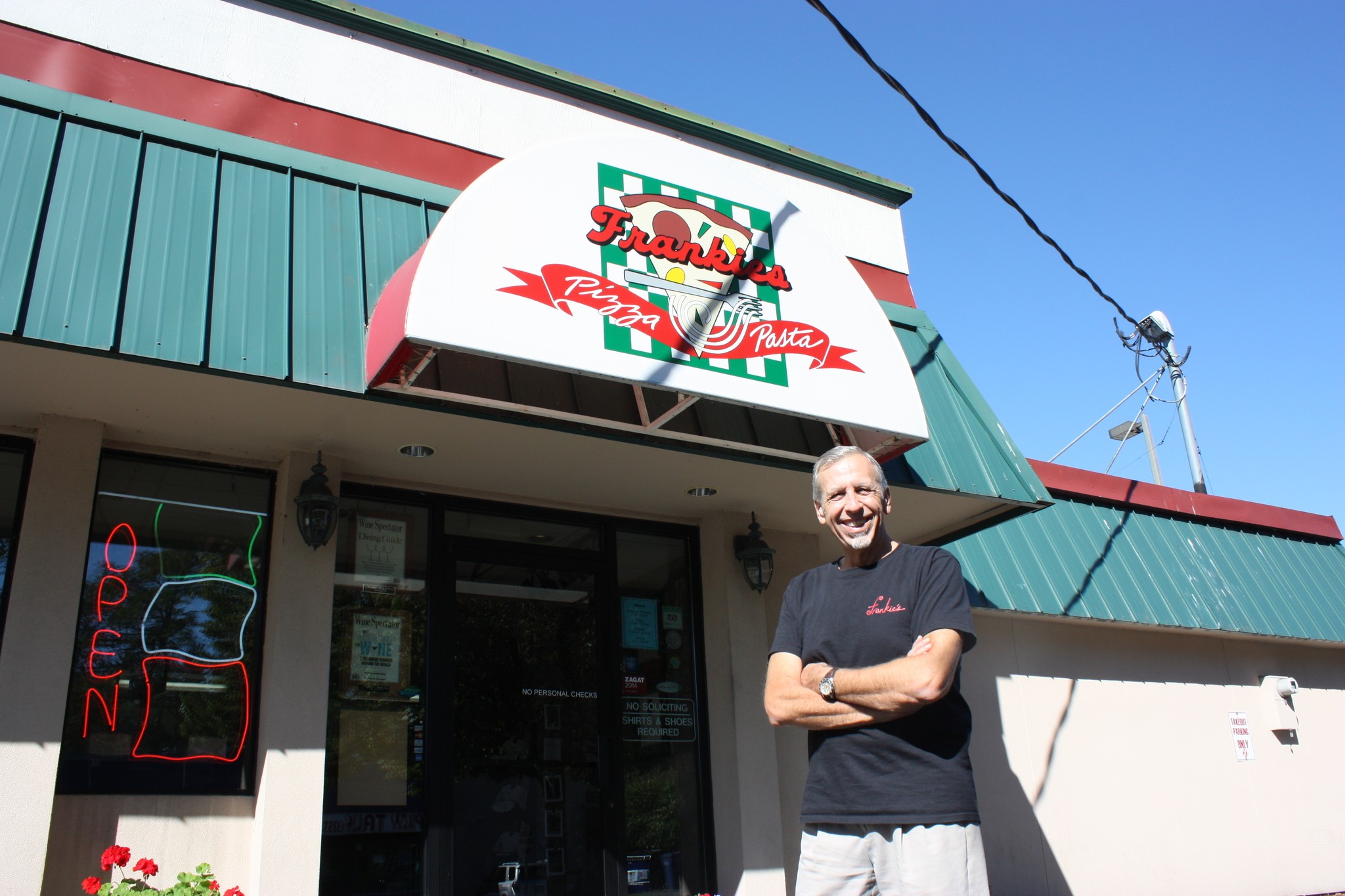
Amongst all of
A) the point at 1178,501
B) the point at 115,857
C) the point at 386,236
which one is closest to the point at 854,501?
the point at 386,236

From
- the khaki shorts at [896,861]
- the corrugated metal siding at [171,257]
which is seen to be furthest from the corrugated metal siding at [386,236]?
the khaki shorts at [896,861]

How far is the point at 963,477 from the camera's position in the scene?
Result: 21.2ft

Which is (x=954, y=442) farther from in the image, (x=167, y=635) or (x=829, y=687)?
(x=167, y=635)

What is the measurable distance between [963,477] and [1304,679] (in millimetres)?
6635

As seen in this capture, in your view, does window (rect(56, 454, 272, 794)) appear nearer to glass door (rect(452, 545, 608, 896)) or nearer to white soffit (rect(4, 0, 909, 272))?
glass door (rect(452, 545, 608, 896))

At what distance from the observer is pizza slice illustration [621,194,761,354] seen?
5172 millimetres

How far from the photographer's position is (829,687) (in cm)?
284

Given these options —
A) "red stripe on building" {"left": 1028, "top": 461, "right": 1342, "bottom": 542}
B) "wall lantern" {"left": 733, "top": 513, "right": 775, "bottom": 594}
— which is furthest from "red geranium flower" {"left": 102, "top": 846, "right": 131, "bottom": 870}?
"red stripe on building" {"left": 1028, "top": 461, "right": 1342, "bottom": 542}

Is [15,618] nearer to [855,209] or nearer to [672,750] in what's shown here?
[672,750]

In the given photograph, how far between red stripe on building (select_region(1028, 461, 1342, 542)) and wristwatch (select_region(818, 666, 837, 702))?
6.33 m

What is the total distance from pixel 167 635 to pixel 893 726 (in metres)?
4.22

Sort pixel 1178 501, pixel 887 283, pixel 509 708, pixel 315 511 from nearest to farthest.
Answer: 1. pixel 315 511
2. pixel 509 708
3. pixel 887 283
4. pixel 1178 501

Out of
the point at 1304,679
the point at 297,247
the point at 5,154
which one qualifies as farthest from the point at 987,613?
the point at 5,154

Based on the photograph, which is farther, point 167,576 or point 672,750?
point 672,750
